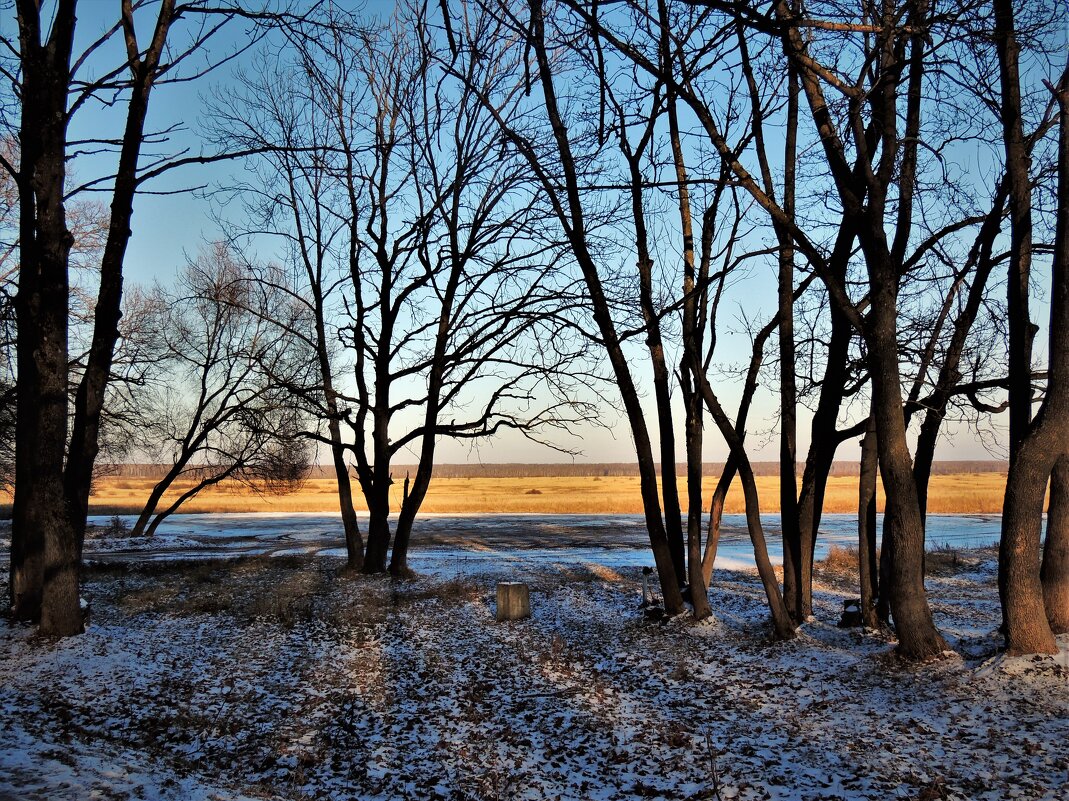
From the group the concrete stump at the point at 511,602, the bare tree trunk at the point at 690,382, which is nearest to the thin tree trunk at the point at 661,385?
the bare tree trunk at the point at 690,382

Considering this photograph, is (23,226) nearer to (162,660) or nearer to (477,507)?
(162,660)

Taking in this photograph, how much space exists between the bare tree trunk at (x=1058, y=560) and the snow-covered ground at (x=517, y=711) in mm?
835

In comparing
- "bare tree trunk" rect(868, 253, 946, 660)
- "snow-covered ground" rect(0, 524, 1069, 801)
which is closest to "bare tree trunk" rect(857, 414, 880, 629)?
"snow-covered ground" rect(0, 524, 1069, 801)

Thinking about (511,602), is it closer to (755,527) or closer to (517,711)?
(755,527)

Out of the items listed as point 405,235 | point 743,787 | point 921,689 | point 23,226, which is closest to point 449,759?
point 743,787

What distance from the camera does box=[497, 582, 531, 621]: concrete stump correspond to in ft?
39.5

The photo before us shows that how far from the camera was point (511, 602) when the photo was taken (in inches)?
475

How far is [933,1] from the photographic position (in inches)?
275

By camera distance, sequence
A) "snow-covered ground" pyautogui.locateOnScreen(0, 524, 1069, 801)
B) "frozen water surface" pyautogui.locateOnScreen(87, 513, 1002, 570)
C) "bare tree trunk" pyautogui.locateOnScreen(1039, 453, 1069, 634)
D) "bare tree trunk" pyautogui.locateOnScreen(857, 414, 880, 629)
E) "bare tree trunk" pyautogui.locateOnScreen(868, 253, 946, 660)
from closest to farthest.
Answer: "snow-covered ground" pyautogui.locateOnScreen(0, 524, 1069, 801) → "bare tree trunk" pyautogui.locateOnScreen(1039, 453, 1069, 634) → "bare tree trunk" pyautogui.locateOnScreen(868, 253, 946, 660) → "bare tree trunk" pyautogui.locateOnScreen(857, 414, 880, 629) → "frozen water surface" pyautogui.locateOnScreen(87, 513, 1002, 570)

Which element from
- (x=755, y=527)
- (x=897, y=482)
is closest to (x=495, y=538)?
(x=755, y=527)

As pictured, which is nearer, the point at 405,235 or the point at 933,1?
the point at 933,1

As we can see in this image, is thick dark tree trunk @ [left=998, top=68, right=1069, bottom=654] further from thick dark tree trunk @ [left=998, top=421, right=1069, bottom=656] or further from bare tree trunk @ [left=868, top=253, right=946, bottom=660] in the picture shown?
bare tree trunk @ [left=868, top=253, right=946, bottom=660]

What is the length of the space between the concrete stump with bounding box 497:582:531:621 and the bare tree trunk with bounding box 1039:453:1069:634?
709cm

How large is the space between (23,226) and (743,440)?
33.1 feet
